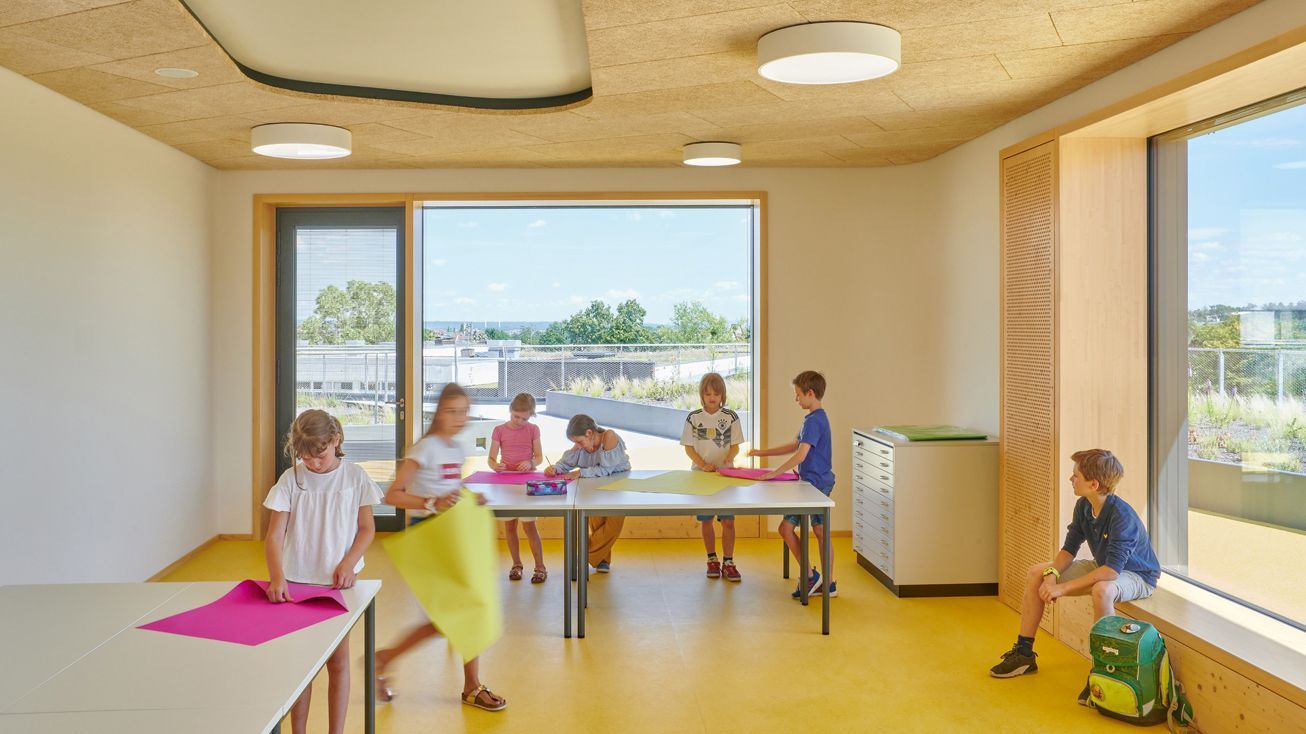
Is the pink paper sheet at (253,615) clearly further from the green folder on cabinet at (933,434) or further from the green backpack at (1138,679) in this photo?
the green folder on cabinet at (933,434)

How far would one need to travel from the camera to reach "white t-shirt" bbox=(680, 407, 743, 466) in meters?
6.07

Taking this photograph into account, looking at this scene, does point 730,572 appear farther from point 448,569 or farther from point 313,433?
point 313,433

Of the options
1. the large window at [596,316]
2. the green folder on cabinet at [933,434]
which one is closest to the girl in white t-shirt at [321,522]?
the green folder on cabinet at [933,434]

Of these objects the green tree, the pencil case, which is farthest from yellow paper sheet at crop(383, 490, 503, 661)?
the green tree

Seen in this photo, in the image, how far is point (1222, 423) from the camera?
439 centimetres

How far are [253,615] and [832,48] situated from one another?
9.45 ft

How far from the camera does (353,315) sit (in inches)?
295

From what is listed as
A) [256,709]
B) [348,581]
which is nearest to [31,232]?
[348,581]

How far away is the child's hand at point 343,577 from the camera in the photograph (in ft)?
10.4

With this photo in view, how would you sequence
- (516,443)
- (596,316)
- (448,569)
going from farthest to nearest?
(596,316) → (516,443) → (448,569)

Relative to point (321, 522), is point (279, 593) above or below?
below

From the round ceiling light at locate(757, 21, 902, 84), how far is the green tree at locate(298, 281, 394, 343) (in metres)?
4.40

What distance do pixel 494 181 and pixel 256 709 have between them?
5.59 m

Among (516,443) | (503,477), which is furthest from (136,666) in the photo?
(516,443)
